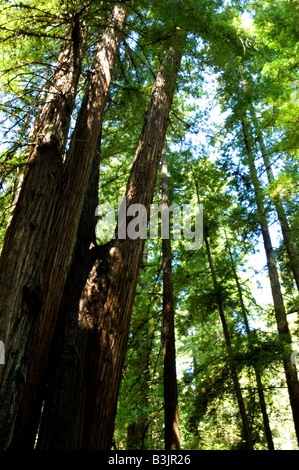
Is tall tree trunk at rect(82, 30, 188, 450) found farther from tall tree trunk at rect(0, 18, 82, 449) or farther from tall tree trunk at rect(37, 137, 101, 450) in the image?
tall tree trunk at rect(0, 18, 82, 449)

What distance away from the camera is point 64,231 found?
3.59 meters

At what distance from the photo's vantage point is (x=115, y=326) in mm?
3277

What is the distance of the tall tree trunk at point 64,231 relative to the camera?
9.81ft

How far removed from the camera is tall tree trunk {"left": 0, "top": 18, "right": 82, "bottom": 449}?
258 centimetres

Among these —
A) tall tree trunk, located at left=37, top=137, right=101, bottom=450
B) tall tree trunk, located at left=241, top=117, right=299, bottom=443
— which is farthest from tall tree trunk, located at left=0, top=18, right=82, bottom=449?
tall tree trunk, located at left=241, top=117, right=299, bottom=443

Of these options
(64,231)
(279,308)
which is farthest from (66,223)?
(279,308)

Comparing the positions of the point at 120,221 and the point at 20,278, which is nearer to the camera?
the point at 20,278

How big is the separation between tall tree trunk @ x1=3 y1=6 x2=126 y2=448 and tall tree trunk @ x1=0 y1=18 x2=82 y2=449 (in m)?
0.19

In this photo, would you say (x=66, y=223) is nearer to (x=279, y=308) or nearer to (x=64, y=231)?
(x=64, y=231)

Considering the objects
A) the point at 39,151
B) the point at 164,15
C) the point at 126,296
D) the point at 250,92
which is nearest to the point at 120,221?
the point at 126,296

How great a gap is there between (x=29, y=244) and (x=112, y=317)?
1071 mm

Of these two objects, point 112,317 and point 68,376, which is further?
point 112,317

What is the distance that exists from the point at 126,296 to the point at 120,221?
2.87 ft
